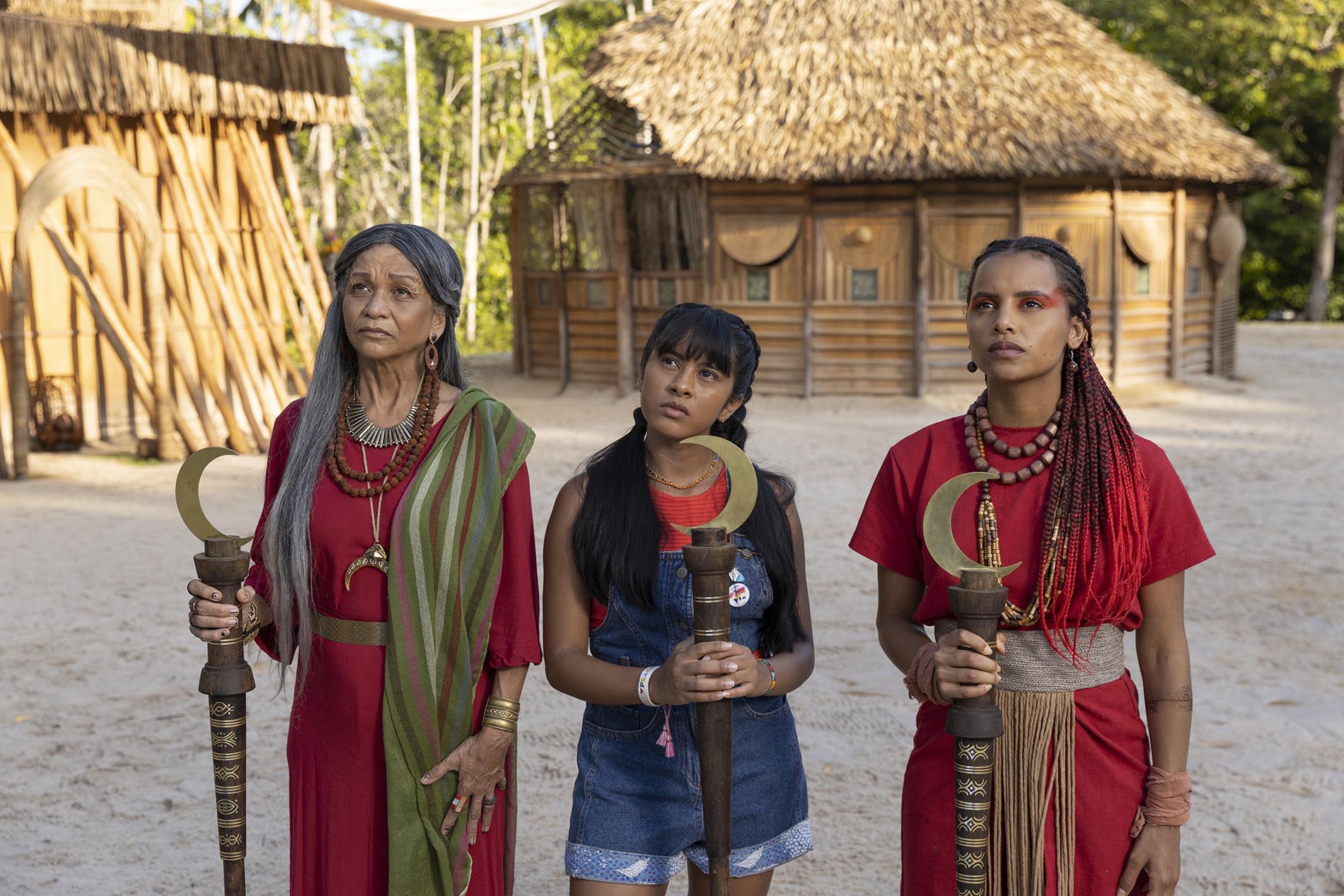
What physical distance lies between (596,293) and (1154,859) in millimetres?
12864

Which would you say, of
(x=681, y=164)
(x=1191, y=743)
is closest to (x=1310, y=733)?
(x=1191, y=743)

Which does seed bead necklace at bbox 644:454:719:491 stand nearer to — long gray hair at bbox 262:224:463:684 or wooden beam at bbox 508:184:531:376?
long gray hair at bbox 262:224:463:684

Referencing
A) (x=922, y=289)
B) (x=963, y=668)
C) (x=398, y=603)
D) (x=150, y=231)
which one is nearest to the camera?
(x=963, y=668)

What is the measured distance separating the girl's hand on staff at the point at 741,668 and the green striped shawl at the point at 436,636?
19.0 inches

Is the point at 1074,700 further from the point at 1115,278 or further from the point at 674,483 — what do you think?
the point at 1115,278

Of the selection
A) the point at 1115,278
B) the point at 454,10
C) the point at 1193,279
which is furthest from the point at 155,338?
the point at 1193,279

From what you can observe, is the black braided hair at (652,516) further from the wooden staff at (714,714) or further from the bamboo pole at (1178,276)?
the bamboo pole at (1178,276)

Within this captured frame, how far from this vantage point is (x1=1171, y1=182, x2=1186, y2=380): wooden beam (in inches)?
568

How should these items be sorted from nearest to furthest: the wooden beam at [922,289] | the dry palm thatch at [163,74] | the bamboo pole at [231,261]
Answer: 1. the dry palm thatch at [163,74]
2. the bamboo pole at [231,261]
3. the wooden beam at [922,289]

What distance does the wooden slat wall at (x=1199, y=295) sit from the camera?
1504 centimetres

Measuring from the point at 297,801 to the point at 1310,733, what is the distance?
3636 mm

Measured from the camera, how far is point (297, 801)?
226 centimetres

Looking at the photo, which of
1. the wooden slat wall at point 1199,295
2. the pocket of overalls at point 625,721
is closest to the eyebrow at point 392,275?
the pocket of overalls at point 625,721

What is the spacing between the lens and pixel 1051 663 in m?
2.06
